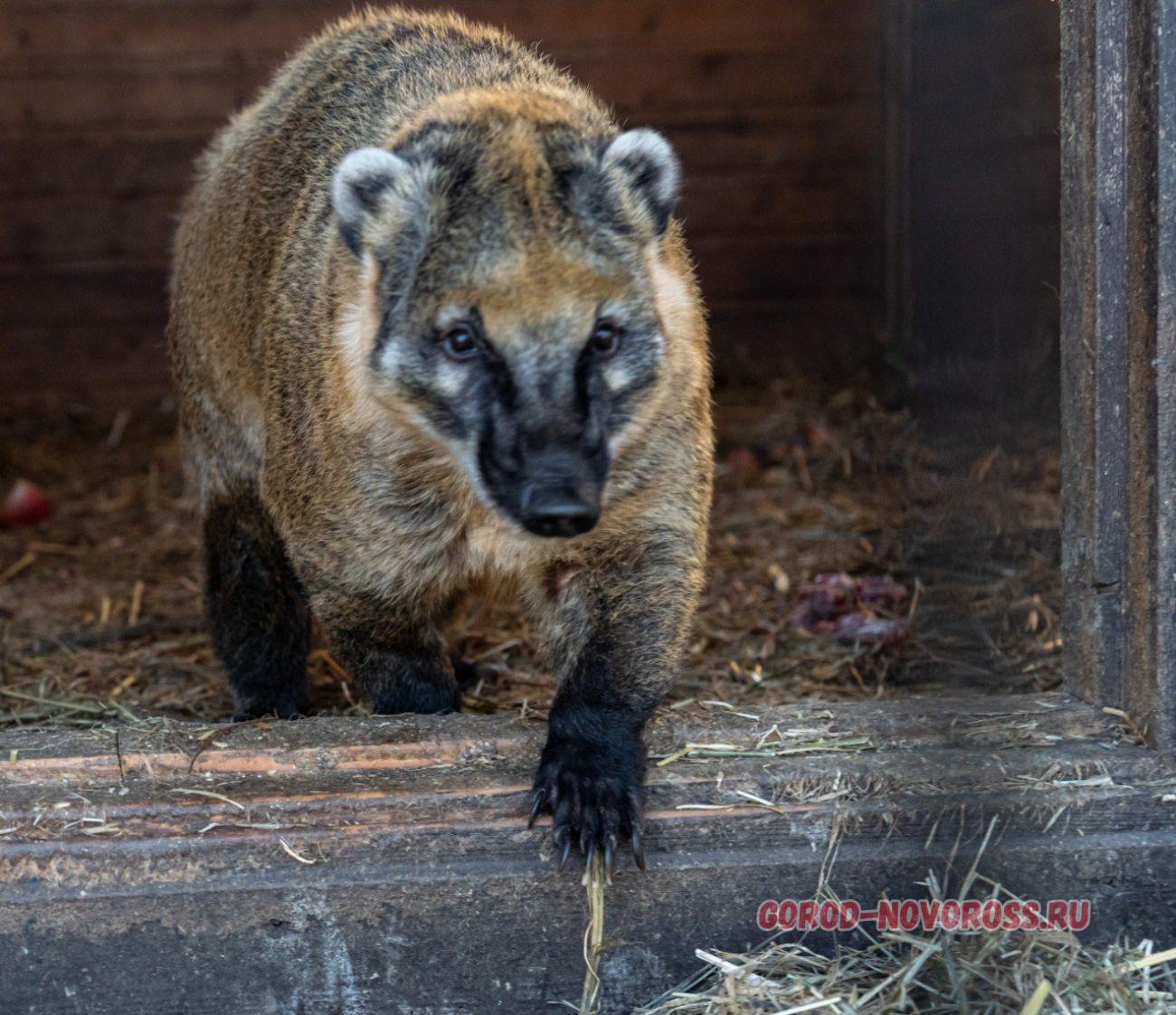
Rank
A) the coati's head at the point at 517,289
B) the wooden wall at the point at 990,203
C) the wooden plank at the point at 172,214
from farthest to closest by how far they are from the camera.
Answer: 1. the wooden plank at the point at 172,214
2. the wooden wall at the point at 990,203
3. the coati's head at the point at 517,289

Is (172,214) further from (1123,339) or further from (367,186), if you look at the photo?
(1123,339)

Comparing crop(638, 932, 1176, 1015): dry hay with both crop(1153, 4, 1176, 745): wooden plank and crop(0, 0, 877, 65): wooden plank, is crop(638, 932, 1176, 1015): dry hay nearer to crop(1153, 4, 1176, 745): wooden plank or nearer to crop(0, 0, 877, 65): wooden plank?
crop(1153, 4, 1176, 745): wooden plank

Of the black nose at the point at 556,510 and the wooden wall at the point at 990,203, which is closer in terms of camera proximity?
the black nose at the point at 556,510

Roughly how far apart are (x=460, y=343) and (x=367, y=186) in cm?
47

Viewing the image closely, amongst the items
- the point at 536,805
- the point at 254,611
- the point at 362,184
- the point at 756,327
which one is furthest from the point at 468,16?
the point at 536,805

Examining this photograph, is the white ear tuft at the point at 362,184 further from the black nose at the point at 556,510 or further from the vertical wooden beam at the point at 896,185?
the vertical wooden beam at the point at 896,185

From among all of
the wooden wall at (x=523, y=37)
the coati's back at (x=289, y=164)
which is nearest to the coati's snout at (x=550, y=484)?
the coati's back at (x=289, y=164)

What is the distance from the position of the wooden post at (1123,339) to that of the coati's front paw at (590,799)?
3.78ft

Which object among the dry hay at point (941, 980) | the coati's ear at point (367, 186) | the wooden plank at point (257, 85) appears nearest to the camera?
the dry hay at point (941, 980)

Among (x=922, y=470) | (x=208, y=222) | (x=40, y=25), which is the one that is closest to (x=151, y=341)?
(x=40, y=25)

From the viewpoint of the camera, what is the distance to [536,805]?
3.09m

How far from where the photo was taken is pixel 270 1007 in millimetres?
3076

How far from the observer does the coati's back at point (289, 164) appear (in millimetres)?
3949

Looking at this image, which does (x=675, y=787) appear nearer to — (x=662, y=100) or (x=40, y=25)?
(x=662, y=100)
